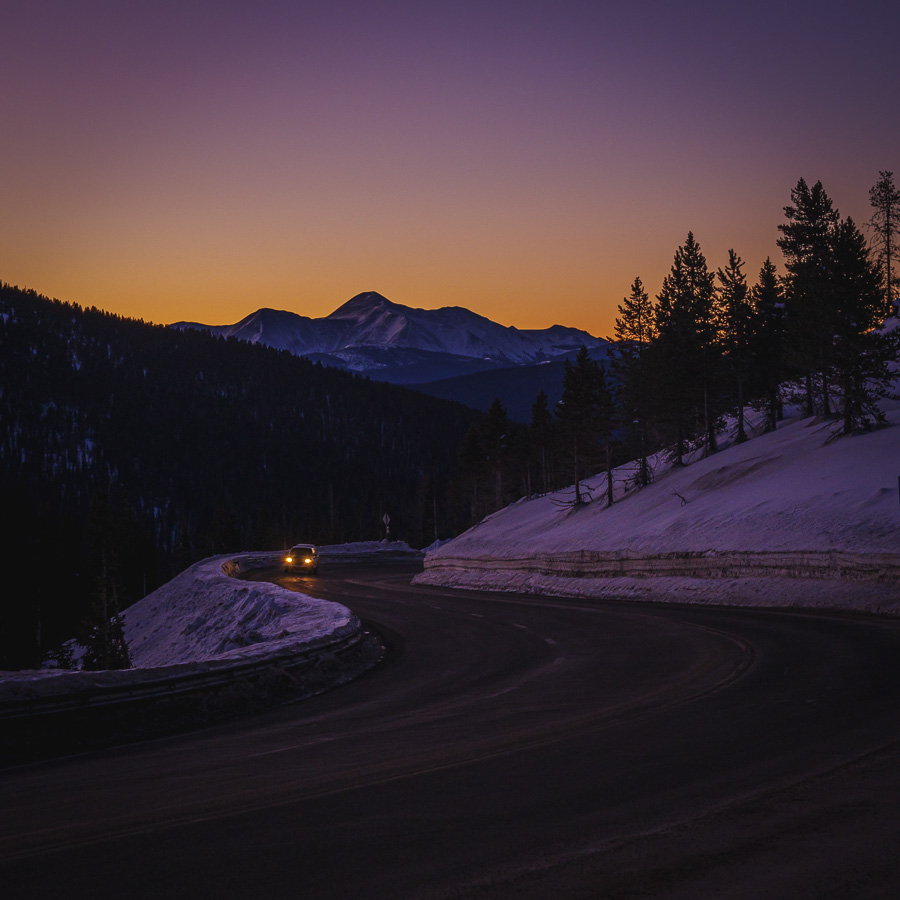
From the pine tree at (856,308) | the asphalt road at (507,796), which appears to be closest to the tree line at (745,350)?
the pine tree at (856,308)

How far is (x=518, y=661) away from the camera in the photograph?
1644 centimetres

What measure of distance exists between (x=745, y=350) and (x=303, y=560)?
104 feet

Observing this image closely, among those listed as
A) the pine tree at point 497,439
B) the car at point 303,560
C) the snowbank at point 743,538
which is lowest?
the car at point 303,560

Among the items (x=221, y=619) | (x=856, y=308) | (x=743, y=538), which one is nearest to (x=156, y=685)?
(x=743, y=538)

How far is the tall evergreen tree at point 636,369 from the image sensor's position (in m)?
55.0

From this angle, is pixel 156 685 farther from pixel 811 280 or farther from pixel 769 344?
pixel 769 344

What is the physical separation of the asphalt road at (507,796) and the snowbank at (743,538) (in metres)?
12.3

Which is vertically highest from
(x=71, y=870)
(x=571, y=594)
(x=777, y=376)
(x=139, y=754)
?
(x=777, y=376)

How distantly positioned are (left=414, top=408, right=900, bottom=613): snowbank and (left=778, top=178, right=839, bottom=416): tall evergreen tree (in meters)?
4.06

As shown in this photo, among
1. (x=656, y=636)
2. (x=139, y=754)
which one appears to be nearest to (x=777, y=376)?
(x=656, y=636)

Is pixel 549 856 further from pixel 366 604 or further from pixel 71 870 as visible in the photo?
pixel 366 604

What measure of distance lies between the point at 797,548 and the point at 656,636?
418 inches

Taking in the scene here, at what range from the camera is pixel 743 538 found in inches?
1222

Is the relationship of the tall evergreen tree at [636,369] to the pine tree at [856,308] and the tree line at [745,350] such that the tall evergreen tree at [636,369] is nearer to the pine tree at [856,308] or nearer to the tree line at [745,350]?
the tree line at [745,350]
